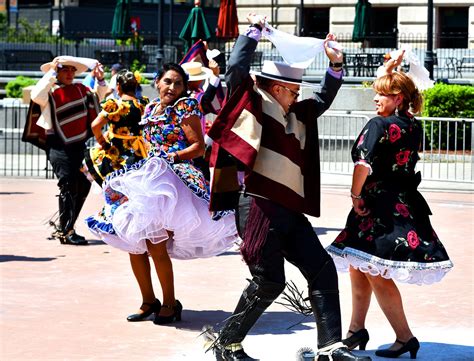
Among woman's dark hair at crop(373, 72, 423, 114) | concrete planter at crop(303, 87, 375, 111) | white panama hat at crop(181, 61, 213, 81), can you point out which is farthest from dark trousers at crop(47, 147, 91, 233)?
concrete planter at crop(303, 87, 375, 111)

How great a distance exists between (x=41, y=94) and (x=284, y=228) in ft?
20.4

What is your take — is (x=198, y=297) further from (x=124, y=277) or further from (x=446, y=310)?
(x=446, y=310)

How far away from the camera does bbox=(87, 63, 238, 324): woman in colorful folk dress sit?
Answer: 8445 millimetres

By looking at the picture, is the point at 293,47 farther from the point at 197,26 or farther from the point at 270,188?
the point at 197,26

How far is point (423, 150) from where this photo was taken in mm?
18938

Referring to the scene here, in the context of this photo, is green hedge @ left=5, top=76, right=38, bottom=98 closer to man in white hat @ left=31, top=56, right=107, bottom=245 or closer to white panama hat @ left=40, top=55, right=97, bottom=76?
man in white hat @ left=31, top=56, right=107, bottom=245

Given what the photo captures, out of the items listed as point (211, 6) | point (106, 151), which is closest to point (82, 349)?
point (106, 151)

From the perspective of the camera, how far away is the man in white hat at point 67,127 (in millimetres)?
12664

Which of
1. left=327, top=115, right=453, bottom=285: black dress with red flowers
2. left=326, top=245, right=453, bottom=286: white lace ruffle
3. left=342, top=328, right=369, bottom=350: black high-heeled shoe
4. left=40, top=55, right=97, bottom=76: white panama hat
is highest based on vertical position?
left=40, top=55, right=97, bottom=76: white panama hat

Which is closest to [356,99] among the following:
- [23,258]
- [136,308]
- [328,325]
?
[23,258]

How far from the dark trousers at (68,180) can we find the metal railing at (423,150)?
5.81 metres

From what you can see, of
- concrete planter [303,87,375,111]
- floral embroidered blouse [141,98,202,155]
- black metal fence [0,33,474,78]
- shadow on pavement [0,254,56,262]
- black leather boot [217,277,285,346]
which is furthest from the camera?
black metal fence [0,33,474,78]

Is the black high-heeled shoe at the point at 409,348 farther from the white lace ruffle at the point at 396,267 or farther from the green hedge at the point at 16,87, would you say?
the green hedge at the point at 16,87

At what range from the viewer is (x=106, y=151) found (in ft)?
36.2
